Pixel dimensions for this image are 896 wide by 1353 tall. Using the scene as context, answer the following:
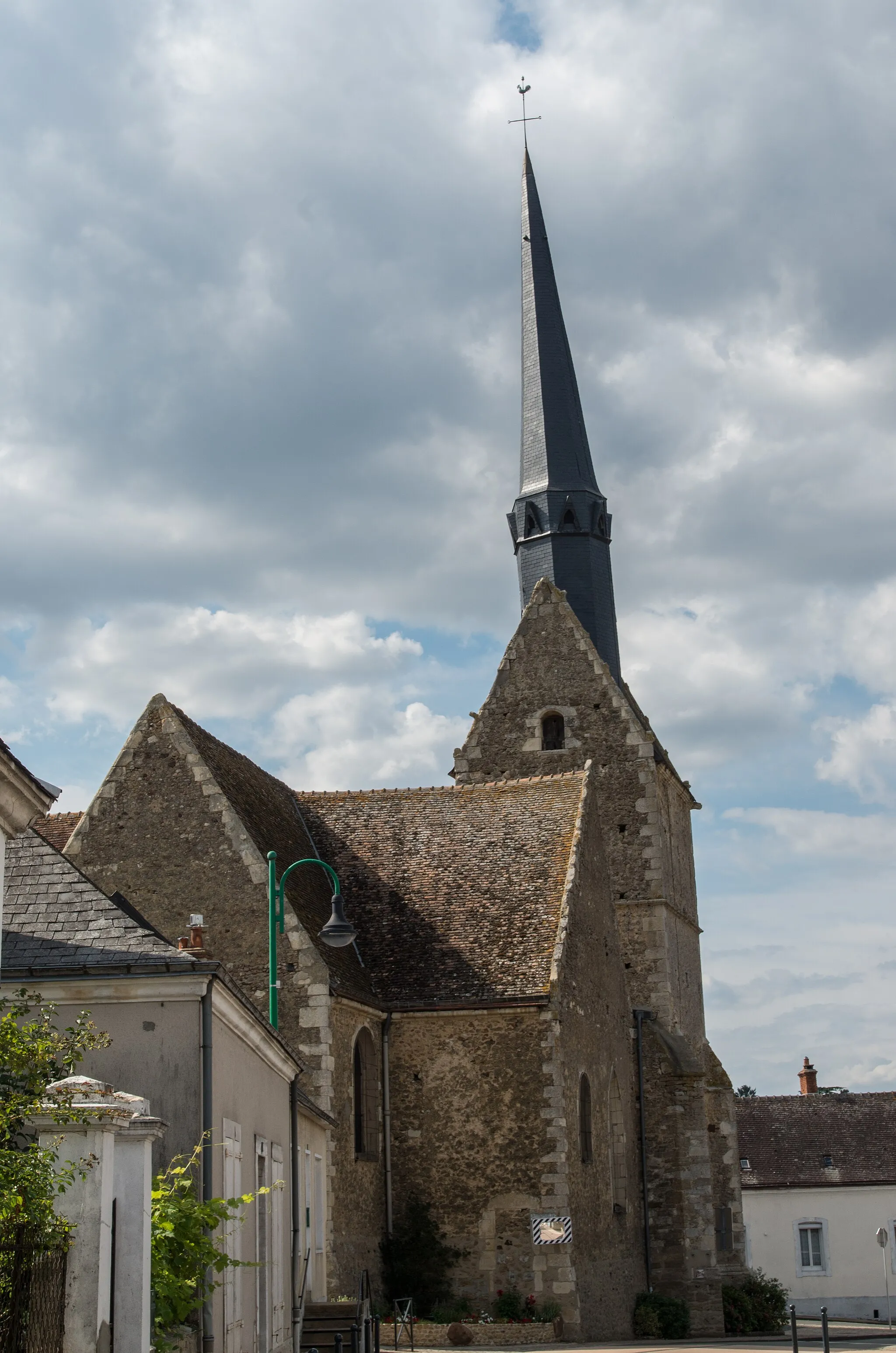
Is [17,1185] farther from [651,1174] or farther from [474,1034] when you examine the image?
[651,1174]

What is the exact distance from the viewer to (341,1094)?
1980cm

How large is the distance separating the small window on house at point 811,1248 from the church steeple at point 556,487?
18.2 meters

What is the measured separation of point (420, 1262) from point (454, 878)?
558 centimetres

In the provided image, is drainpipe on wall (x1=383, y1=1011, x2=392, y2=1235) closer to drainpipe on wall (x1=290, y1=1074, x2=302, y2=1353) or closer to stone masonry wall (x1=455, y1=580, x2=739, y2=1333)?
drainpipe on wall (x1=290, y1=1074, x2=302, y2=1353)

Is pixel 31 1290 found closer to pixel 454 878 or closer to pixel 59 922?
pixel 59 922

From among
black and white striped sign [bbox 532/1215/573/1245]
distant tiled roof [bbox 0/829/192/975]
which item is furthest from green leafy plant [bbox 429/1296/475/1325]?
distant tiled roof [bbox 0/829/192/975]

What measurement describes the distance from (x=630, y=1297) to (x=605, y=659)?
12.7 m

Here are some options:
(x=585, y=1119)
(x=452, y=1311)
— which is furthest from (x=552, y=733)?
(x=452, y=1311)

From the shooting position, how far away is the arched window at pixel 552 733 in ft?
95.8

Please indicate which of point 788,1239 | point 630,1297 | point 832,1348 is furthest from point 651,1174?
point 788,1239

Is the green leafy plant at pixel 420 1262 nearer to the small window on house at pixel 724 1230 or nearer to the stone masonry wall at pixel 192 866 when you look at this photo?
the stone masonry wall at pixel 192 866

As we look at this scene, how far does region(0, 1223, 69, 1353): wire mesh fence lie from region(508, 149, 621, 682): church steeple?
24.0 metres

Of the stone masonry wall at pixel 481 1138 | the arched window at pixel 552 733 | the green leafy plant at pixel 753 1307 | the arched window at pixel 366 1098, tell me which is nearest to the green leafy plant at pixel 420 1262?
the stone masonry wall at pixel 481 1138

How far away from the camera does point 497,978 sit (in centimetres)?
2119
